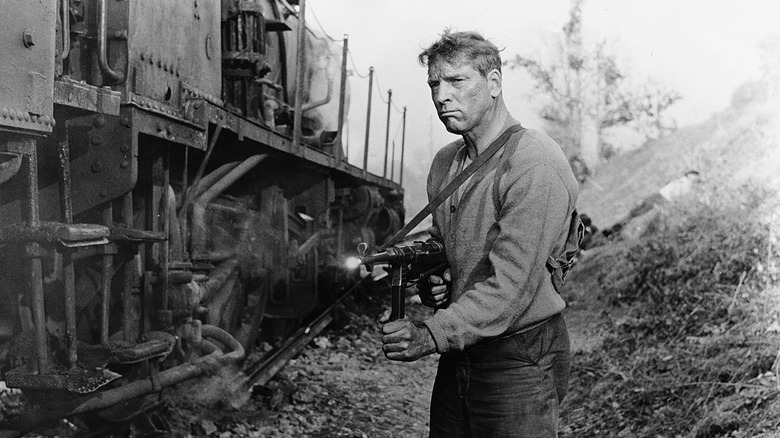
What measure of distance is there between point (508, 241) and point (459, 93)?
48 centimetres

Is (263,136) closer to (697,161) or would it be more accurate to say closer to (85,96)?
(85,96)

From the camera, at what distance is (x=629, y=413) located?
4.90m

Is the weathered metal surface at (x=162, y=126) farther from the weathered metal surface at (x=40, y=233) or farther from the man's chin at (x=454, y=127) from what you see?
the man's chin at (x=454, y=127)

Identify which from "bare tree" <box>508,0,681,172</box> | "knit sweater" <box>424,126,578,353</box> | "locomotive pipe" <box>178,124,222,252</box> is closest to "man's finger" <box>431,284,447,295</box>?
"knit sweater" <box>424,126,578,353</box>

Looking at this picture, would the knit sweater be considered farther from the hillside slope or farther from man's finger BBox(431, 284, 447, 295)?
the hillside slope

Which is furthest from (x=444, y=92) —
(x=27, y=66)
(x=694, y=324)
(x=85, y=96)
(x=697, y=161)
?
(x=697, y=161)

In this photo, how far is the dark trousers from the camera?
2.31 meters

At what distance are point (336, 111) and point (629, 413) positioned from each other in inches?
306

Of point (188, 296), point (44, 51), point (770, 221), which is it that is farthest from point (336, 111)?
point (44, 51)

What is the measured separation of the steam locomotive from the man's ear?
174cm

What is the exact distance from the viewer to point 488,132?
2.40 meters

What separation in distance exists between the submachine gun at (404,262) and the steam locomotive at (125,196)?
4.82 ft

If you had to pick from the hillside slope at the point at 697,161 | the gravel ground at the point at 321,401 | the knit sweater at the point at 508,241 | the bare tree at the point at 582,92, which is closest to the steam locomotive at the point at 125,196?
the gravel ground at the point at 321,401

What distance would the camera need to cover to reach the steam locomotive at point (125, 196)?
10.1ft
